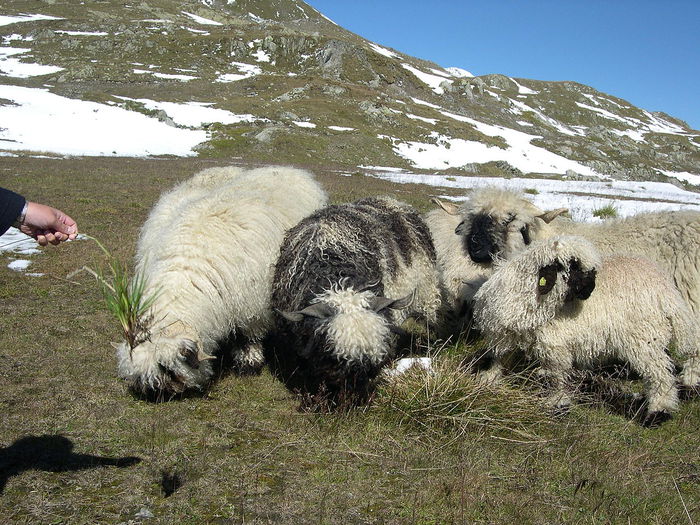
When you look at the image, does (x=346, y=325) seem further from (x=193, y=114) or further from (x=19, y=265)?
(x=193, y=114)

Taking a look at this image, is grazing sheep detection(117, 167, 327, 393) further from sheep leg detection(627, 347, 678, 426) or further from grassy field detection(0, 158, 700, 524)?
sheep leg detection(627, 347, 678, 426)

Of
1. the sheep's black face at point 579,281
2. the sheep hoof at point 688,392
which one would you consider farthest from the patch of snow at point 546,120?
the sheep's black face at point 579,281

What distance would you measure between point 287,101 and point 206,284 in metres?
66.8

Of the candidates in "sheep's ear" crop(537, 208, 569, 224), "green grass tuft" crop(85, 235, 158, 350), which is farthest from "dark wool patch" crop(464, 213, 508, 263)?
"green grass tuft" crop(85, 235, 158, 350)

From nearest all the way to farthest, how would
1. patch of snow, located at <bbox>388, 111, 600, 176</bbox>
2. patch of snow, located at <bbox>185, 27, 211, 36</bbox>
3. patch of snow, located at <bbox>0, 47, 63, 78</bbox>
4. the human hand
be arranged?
the human hand, patch of snow, located at <bbox>388, 111, 600, 176</bbox>, patch of snow, located at <bbox>0, 47, 63, 78</bbox>, patch of snow, located at <bbox>185, 27, 211, 36</bbox>

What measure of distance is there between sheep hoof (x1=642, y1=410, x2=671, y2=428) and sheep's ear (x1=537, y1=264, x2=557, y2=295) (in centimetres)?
166

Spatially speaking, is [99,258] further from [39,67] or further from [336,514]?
[39,67]

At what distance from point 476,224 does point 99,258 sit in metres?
8.07

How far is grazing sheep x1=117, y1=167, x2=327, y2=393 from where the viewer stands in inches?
211

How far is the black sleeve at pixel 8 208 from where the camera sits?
3.27 m

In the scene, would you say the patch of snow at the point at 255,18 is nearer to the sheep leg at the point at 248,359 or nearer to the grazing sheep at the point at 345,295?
the grazing sheep at the point at 345,295

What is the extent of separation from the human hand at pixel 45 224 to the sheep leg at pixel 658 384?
5515 mm

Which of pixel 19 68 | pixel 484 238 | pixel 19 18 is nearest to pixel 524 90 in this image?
pixel 19 18

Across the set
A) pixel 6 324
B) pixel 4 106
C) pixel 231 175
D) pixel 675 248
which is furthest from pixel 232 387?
pixel 4 106
